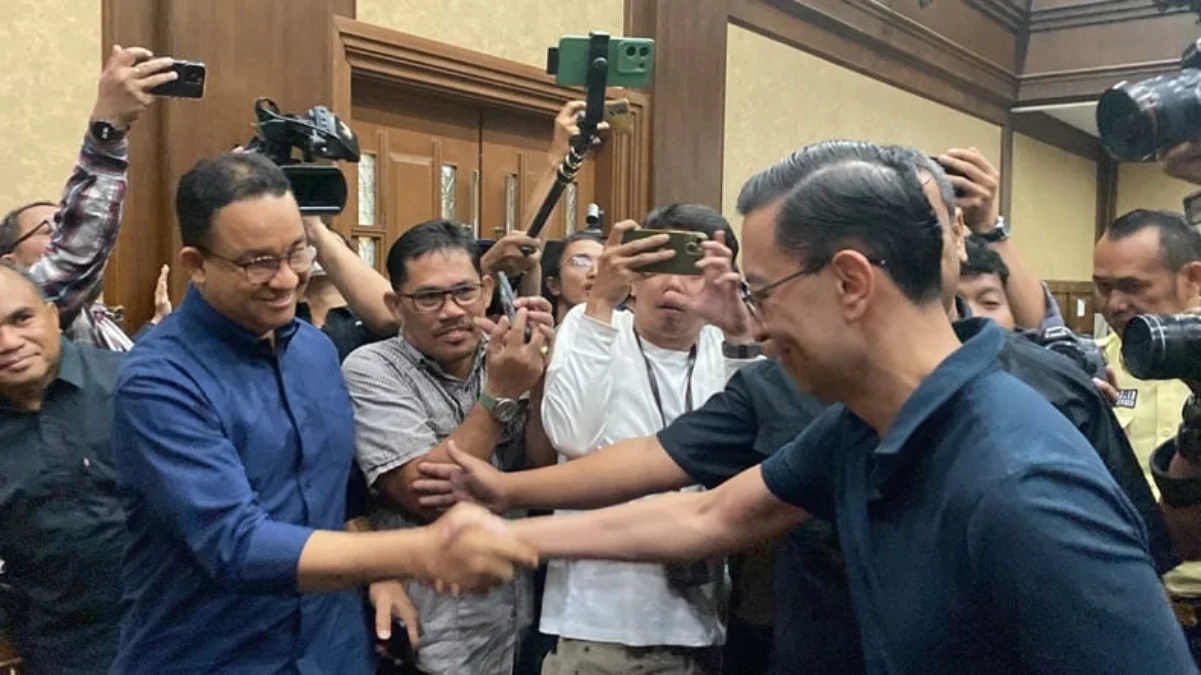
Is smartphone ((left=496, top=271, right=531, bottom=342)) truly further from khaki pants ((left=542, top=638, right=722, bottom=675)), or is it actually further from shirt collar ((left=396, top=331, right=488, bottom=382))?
khaki pants ((left=542, top=638, right=722, bottom=675))

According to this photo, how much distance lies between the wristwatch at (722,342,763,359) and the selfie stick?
1.58 ft

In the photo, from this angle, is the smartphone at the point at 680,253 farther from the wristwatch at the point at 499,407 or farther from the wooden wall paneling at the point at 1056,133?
the wooden wall paneling at the point at 1056,133

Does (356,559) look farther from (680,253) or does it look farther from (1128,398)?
(1128,398)

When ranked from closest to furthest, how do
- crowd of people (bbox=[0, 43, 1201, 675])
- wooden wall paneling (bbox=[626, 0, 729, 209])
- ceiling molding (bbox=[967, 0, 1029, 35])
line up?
crowd of people (bbox=[0, 43, 1201, 675]) → wooden wall paneling (bbox=[626, 0, 729, 209]) → ceiling molding (bbox=[967, 0, 1029, 35])

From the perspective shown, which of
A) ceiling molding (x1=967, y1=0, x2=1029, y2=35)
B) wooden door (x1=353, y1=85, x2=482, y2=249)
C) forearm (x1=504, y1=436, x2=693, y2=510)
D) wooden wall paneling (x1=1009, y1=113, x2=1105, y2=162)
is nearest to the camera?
forearm (x1=504, y1=436, x2=693, y2=510)

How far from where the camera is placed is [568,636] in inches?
69.0

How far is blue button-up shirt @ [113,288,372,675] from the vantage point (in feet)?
4.24

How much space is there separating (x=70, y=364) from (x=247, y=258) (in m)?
0.61

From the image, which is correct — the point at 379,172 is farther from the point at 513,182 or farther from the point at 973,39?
the point at 973,39

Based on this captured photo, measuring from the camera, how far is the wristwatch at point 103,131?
1.88m

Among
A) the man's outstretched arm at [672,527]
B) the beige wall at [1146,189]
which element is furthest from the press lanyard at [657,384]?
the beige wall at [1146,189]

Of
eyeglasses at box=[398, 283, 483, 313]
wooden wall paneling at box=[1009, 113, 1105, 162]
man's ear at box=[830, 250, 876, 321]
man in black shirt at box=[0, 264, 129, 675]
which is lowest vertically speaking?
man in black shirt at box=[0, 264, 129, 675]

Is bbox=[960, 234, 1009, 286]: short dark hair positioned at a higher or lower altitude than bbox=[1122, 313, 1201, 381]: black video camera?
higher

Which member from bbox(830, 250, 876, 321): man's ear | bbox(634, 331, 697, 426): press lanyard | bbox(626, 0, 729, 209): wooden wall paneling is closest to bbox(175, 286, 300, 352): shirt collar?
bbox(634, 331, 697, 426): press lanyard
